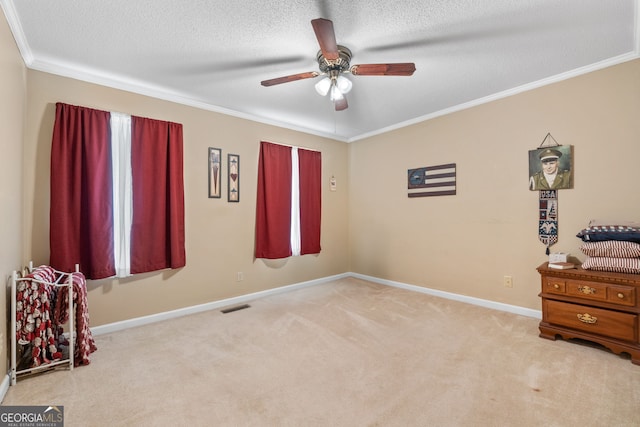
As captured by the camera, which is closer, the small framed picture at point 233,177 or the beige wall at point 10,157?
the beige wall at point 10,157

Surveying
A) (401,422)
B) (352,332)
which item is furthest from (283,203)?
(401,422)

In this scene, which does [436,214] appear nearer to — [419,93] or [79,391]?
[419,93]

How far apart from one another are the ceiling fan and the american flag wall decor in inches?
73.3

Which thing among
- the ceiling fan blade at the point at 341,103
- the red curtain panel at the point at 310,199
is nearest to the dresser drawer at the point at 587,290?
the ceiling fan blade at the point at 341,103

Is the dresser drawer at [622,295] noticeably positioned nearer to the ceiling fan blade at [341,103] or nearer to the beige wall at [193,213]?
the ceiling fan blade at [341,103]

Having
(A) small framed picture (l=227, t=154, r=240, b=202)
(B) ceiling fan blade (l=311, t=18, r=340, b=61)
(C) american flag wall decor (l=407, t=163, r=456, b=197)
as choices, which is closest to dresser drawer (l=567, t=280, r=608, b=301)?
(C) american flag wall decor (l=407, t=163, r=456, b=197)

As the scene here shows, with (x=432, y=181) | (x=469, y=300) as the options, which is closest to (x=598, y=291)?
(x=469, y=300)

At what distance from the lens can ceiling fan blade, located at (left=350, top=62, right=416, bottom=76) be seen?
208 centimetres

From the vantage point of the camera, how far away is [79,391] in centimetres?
191

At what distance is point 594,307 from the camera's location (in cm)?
238

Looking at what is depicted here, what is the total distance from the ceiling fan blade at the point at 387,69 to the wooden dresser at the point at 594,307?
7.11 feet

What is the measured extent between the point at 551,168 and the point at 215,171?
375cm

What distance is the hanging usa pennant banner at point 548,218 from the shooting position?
296 centimetres

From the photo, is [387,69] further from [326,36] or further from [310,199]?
[310,199]
